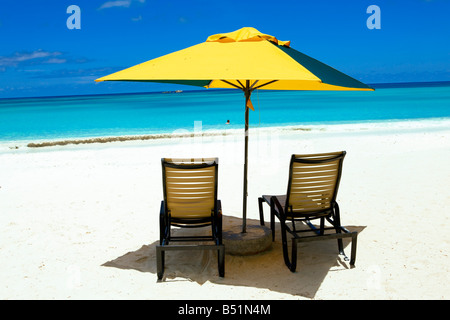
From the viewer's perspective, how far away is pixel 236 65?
2895mm

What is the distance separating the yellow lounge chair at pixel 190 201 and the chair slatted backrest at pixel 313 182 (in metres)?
0.66

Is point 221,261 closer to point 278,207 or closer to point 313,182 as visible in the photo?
point 278,207

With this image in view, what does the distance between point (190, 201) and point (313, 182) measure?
1.09 metres

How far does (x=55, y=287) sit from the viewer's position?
3.20 m

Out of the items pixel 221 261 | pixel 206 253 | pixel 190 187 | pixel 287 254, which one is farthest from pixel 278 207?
pixel 206 253

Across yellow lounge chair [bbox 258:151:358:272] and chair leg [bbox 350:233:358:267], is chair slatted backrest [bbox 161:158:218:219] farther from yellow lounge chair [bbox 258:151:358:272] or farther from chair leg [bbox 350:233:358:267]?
chair leg [bbox 350:233:358:267]

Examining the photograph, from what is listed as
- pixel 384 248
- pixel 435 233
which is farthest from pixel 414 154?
pixel 384 248

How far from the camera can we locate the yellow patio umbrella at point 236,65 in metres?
2.73

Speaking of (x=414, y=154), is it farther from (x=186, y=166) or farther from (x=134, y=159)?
(x=186, y=166)

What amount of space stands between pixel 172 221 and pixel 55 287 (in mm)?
1093

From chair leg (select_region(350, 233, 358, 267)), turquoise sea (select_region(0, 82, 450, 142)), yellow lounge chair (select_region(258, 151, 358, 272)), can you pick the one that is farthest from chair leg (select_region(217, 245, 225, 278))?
turquoise sea (select_region(0, 82, 450, 142))

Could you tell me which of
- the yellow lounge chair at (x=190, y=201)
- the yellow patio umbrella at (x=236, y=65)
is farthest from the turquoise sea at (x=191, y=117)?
the yellow lounge chair at (x=190, y=201)

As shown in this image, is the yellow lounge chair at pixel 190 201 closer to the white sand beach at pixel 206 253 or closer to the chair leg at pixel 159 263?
the chair leg at pixel 159 263
